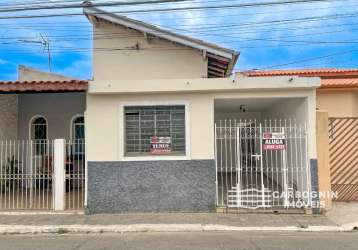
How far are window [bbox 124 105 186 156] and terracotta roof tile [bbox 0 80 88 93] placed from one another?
126 centimetres

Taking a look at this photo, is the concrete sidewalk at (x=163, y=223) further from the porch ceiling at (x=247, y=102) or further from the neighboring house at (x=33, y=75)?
the neighboring house at (x=33, y=75)

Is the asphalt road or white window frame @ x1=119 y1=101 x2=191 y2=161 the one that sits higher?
white window frame @ x1=119 y1=101 x2=191 y2=161

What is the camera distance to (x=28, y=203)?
10398mm

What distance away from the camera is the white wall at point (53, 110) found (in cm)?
1388

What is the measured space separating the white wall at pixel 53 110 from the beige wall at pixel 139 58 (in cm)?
196

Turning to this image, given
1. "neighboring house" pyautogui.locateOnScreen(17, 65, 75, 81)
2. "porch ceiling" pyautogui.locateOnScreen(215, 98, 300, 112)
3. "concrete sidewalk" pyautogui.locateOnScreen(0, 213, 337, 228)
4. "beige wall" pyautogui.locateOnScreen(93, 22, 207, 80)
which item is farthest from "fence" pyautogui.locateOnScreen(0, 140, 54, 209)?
"porch ceiling" pyautogui.locateOnScreen(215, 98, 300, 112)

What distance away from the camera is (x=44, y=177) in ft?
32.2

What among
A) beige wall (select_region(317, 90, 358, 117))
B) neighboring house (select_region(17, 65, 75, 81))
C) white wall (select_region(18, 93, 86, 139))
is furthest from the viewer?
neighboring house (select_region(17, 65, 75, 81))

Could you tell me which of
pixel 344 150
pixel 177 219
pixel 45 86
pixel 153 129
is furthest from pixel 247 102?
pixel 45 86

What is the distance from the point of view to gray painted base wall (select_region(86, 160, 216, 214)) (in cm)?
912

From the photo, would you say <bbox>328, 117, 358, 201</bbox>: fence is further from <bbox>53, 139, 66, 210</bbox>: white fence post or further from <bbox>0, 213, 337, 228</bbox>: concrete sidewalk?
<bbox>53, 139, 66, 210</bbox>: white fence post

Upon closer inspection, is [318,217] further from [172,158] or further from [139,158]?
[139,158]

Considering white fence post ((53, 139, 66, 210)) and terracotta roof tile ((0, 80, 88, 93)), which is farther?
white fence post ((53, 139, 66, 210))

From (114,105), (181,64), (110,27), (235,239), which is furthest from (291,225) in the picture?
(110,27)
